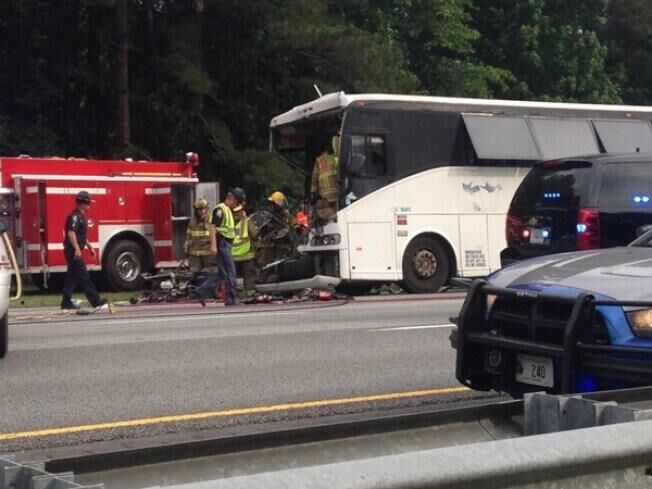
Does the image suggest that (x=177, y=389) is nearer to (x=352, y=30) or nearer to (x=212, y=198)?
(x=212, y=198)

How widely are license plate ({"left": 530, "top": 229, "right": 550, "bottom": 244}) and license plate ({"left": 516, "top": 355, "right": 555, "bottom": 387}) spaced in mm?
7645

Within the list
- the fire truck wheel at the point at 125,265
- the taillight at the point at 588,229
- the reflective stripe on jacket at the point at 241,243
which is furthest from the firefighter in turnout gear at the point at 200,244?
the taillight at the point at 588,229

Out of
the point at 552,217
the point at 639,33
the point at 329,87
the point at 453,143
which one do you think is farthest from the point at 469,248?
the point at 639,33

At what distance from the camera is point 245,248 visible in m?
18.7

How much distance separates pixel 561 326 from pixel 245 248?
13.0m

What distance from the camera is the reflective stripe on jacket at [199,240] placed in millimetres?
20031

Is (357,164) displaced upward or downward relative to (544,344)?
upward

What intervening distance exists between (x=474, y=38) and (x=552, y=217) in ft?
71.5

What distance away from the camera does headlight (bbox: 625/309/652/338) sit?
5.79 m

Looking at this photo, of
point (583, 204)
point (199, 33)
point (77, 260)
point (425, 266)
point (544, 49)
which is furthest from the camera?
point (544, 49)

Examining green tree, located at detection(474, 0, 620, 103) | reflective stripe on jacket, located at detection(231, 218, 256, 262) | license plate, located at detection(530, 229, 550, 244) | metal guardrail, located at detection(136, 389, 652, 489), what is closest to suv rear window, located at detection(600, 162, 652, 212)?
license plate, located at detection(530, 229, 550, 244)

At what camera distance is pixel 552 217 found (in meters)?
13.6

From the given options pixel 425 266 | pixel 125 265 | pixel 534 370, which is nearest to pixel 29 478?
pixel 534 370

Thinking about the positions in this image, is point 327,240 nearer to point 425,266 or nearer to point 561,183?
point 425,266
